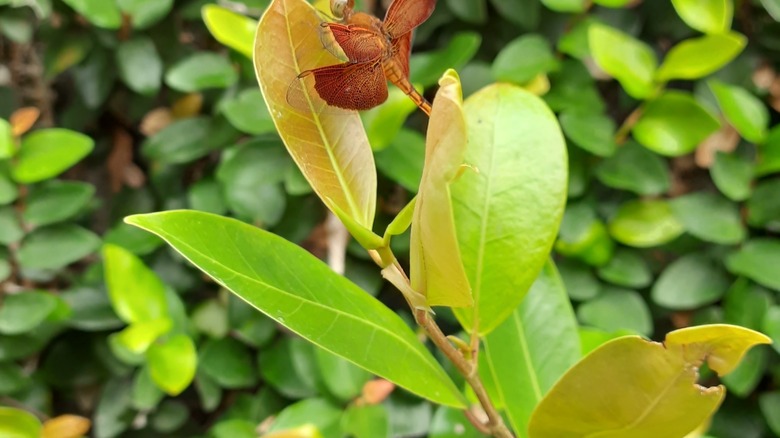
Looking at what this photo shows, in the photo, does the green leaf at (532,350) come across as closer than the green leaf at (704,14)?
Yes

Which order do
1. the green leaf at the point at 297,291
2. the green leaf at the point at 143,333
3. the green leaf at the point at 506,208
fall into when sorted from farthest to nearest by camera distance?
the green leaf at the point at 143,333 → the green leaf at the point at 506,208 → the green leaf at the point at 297,291

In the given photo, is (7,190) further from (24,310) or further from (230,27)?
(230,27)

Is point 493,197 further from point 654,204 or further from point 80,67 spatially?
point 80,67

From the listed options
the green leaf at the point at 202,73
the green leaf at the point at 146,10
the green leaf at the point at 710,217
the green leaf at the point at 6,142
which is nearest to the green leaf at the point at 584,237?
the green leaf at the point at 710,217

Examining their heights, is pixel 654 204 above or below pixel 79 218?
above

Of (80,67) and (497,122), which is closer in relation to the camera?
(497,122)

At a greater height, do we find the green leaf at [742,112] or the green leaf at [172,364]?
the green leaf at [742,112]

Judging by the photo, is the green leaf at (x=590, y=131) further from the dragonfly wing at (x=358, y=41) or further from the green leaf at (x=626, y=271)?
the dragonfly wing at (x=358, y=41)

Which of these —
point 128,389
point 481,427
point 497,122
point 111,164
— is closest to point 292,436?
point 481,427
